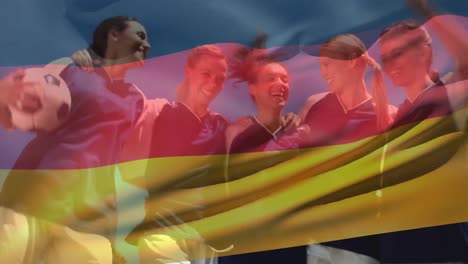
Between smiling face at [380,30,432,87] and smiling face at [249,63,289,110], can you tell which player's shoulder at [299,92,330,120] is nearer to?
smiling face at [249,63,289,110]

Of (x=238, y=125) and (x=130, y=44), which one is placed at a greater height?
(x=130, y=44)

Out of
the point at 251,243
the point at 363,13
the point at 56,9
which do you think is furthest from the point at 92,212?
the point at 363,13

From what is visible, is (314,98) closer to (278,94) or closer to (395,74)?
(278,94)

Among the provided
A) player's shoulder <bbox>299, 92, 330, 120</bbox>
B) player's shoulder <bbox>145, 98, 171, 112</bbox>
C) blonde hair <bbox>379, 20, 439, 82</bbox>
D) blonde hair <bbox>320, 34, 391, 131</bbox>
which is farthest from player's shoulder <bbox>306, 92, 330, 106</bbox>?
player's shoulder <bbox>145, 98, 171, 112</bbox>

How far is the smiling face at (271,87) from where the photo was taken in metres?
1.95

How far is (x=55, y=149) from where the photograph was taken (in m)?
1.86

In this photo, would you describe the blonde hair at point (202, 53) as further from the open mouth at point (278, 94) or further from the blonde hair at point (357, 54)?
the blonde hair at point (357, 54)

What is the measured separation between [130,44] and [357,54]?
63 cm

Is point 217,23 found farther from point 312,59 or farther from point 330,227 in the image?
point 330,227

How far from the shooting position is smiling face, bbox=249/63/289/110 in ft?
6.38

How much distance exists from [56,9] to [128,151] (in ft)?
1.46

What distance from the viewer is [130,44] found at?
1.94 meters

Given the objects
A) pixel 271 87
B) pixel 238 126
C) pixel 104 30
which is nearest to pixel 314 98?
A: pixel 271 87

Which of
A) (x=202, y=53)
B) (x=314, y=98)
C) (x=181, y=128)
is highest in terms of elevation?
(x=202, y=53)
